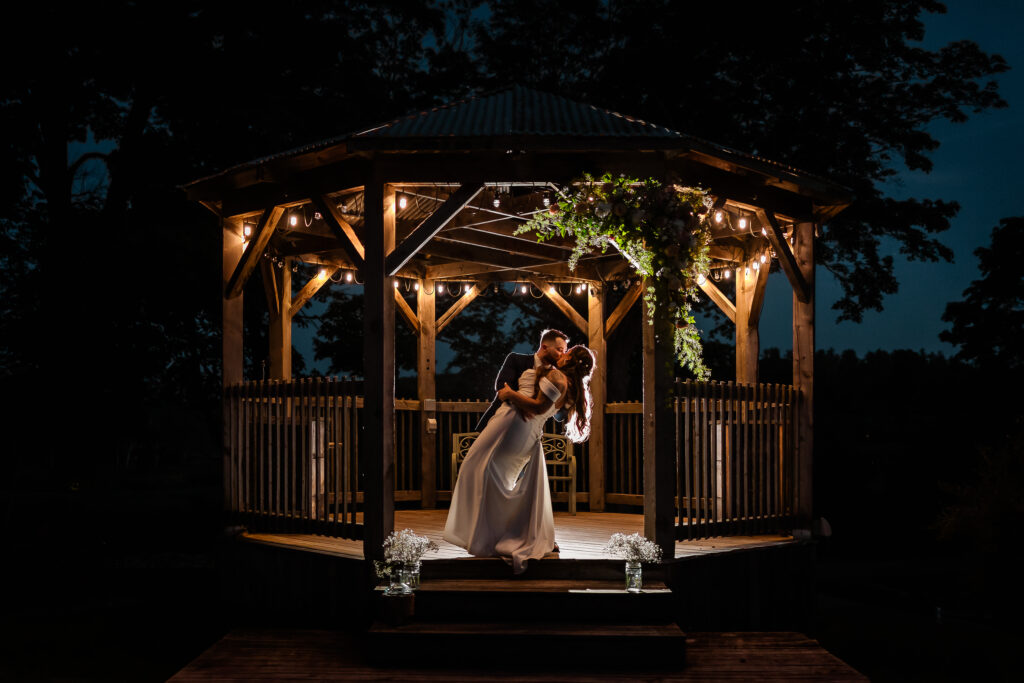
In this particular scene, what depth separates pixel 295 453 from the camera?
8.48m

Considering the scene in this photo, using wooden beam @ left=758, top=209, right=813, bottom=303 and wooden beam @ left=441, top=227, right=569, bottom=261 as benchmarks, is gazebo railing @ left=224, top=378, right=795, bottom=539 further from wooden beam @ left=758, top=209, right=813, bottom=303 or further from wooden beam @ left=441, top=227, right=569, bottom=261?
wooden beam @ left=441, top=227, right=569, bottom=261

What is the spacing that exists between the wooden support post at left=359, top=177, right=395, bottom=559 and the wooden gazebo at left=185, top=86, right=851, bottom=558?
1 cm

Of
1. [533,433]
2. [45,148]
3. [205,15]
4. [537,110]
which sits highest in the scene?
[205,15]

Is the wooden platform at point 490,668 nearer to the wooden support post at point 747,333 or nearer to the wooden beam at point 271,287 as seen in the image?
the wooden support post at point 747,333

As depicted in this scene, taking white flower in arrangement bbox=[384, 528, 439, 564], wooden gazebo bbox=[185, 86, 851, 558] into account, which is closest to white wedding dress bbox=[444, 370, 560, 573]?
white flower in arrangement bbox=[384, 528, 439, 564]

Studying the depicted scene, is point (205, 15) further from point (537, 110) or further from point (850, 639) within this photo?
point (850, 639)

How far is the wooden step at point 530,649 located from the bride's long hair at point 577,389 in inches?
68.5

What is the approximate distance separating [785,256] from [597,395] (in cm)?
412

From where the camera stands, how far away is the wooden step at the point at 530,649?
652 centimetres

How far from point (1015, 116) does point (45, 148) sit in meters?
123

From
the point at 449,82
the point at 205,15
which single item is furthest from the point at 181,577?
the point at 449,82

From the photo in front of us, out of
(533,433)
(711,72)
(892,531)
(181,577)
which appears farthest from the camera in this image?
(892,531)

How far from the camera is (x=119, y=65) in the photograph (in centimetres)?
1526

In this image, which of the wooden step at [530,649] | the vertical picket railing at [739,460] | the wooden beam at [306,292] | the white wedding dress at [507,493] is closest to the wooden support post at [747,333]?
the vertical picket railing at [739,460]
